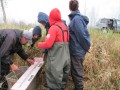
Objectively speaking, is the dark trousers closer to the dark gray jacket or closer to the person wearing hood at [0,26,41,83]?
the person wearing hood at [0,26,41,83]

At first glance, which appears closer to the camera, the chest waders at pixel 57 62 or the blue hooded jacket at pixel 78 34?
the chest waders at pixel 57 62

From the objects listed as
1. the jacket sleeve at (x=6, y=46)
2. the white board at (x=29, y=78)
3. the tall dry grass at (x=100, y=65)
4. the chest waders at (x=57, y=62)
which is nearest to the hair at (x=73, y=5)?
the chest waders at (x=57, y=62)

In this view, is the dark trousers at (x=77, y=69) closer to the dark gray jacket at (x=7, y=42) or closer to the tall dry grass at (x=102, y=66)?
the tall dry grass at (x=102, y=66)

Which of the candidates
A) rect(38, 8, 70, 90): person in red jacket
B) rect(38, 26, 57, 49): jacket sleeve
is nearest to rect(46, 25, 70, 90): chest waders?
rect(38, 8, 70, 90): person in red jacket

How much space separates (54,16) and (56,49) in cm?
59

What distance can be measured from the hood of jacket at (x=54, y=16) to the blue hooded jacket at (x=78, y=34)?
320mm

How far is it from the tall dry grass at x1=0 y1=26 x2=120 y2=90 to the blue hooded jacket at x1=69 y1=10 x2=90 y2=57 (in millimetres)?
1136

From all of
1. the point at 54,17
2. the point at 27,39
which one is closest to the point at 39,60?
the point at 27,39

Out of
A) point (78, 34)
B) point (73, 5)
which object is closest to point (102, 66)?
point (78, 34)

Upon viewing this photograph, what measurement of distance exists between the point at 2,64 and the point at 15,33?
0.64 metres

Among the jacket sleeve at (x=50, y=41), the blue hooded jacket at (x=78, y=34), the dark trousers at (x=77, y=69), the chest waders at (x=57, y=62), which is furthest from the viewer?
the dark trousers at (x=77, y=69)

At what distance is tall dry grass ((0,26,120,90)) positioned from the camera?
6.71 meters

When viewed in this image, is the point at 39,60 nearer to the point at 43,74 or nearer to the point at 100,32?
the point at 43,74

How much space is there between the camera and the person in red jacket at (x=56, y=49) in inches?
213
